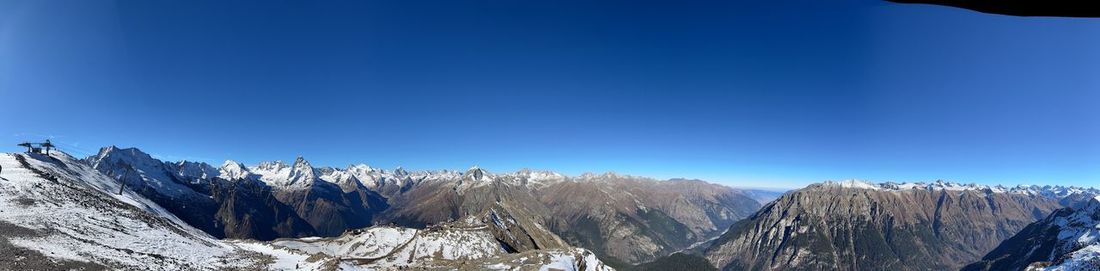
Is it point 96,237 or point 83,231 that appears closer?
point 96,237

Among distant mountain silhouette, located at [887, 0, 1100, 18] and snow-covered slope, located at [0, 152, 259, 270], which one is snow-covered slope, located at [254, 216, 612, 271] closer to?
snow-covered slope, located at [0, 152, 259, 270]

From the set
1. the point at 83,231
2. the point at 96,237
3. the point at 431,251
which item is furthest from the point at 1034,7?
the point at 431,251

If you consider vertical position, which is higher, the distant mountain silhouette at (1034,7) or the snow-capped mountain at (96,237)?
the distant mountain silhouette at (1034,7)

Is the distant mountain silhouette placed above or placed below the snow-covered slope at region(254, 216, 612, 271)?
above

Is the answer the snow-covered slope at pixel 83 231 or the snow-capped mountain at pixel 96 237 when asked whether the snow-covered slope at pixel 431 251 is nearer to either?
the snow-capped mountain at pixel 96 237

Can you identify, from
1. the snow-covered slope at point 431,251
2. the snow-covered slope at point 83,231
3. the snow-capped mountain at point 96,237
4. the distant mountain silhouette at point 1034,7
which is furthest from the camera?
the snow-covered slope at point 431,251

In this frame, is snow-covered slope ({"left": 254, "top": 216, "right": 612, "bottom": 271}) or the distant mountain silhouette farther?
snow-covered slope ({"left": 254, "top": 216, "right": 612, "bottom": 271})

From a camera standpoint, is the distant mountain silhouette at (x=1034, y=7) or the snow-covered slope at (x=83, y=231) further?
the snow-covered slope at (x=83, y=231)

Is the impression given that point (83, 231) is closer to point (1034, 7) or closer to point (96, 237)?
point (96, 237)

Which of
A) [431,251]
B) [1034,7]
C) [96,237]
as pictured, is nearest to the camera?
[1034,7]

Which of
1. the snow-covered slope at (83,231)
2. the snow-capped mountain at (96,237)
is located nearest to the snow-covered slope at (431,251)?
the snow-capped mountain at (96,237)

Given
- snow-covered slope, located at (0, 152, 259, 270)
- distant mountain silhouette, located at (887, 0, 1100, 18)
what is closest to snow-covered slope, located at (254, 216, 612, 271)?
snow-covered slope, located at (0, 152, 259, 270)
